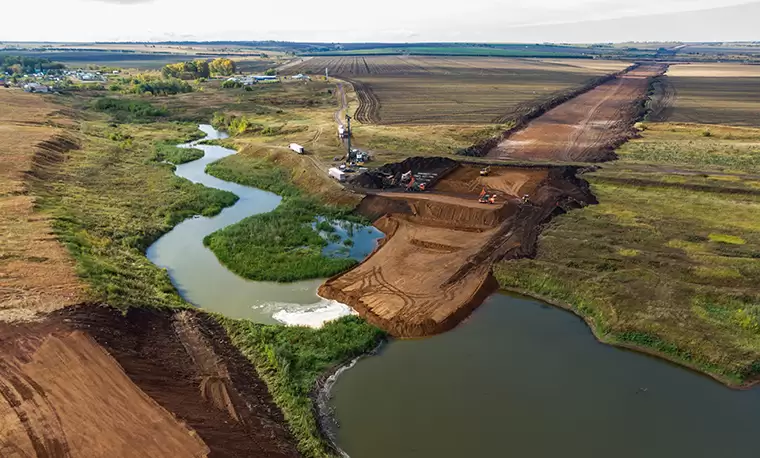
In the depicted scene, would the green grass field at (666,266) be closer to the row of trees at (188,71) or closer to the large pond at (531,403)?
the large pond at (531,403)

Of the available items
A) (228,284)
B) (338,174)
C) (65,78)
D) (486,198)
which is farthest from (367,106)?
(65,78)

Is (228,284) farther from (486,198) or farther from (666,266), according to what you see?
(666,266)

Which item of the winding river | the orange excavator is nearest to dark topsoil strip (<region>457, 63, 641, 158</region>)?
the orange excavator

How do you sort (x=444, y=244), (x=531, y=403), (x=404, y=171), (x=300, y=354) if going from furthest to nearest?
(x=404, y=171)
(x=444, y=244)
(x=300, y=354)
(x=531, y=403)

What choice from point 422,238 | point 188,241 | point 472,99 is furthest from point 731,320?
point 472,99

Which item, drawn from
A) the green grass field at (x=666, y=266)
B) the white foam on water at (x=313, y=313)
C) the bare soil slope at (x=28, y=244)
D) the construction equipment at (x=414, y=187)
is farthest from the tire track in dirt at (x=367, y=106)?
the white foam on water at (x=313, y=313)

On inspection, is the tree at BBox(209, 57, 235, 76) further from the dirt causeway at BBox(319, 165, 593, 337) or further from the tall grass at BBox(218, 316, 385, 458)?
the tall grass at BBox(218, 316, 385, 458)
